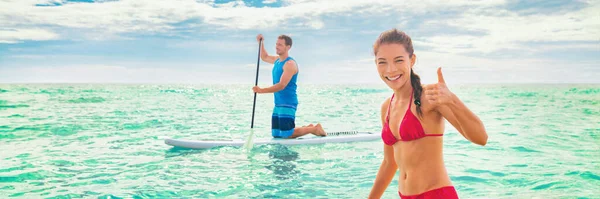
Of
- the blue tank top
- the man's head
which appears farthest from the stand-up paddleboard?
the man's head

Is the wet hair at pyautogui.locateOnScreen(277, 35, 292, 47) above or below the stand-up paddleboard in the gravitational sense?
above

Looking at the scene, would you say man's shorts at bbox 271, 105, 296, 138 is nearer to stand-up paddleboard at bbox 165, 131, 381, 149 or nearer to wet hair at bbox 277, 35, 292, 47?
stand-up paddleboard at bbox 165, 131, 381, 149

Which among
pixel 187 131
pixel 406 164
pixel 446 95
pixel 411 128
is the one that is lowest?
pixel 187 131

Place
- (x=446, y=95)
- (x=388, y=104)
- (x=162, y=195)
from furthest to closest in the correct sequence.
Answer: (x=162, y=195)
(x=388, y=104)
(x=446, y=95)

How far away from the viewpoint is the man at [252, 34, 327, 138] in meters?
8.42

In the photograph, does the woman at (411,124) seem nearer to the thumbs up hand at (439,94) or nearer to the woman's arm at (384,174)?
the thumbs up hand at (439,94)

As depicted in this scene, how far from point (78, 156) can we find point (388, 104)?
839 centimetres

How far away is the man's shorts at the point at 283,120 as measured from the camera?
898cm

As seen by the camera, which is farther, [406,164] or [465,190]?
[465,190]

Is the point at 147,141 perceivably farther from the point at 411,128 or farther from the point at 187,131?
the point at 411,128

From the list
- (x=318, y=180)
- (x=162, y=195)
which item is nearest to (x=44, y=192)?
(x=162, y=195)

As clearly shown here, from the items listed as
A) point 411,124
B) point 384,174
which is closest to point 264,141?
point 384,174

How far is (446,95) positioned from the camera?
202 cm

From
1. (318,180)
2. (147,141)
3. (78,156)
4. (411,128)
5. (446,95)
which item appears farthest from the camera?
(147,141)
